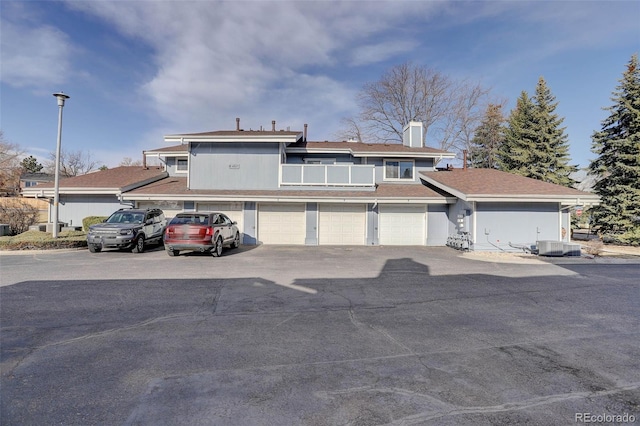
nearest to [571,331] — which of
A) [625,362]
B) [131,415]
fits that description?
[625,362]

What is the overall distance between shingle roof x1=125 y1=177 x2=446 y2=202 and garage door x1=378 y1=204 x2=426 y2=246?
87 cm

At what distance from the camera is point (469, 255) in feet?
46.5

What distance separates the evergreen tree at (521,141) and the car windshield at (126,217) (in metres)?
28.3

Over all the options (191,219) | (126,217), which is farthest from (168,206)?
(191,219)

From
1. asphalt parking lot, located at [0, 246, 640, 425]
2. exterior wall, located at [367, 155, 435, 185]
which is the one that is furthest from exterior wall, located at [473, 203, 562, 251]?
asphalt parking lot, located at [0, 246, 640, 425]

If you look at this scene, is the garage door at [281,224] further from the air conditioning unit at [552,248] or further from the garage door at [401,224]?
the air conditioning unit at [552,248]

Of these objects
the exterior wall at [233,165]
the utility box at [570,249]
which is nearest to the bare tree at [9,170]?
the exterior wall at [233,165]

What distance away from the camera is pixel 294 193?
17.4 metres

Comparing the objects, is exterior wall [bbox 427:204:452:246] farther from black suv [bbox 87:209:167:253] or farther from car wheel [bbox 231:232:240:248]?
black suv [bbox 87:209:167:253]

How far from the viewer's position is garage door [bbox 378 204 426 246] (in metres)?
18.0

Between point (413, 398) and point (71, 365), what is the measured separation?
3.74 m

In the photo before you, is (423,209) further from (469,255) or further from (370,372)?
(370,372)

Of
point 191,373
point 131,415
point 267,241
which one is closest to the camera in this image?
point 131,415

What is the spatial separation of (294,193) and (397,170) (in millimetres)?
6548
